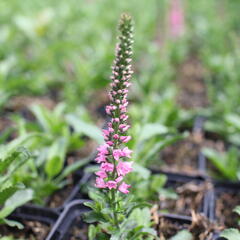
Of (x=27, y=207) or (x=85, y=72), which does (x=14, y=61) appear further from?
(x=27, y=207)

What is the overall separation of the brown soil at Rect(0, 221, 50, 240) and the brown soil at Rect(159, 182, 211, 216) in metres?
0.86

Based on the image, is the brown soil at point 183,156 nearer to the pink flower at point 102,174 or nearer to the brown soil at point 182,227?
the brown soil at point 182,227

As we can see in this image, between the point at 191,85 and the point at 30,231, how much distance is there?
3.51 m

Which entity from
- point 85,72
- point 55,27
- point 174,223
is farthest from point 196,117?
point 55,27

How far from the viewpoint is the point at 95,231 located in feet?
6.52

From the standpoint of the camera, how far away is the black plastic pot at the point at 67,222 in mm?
2166

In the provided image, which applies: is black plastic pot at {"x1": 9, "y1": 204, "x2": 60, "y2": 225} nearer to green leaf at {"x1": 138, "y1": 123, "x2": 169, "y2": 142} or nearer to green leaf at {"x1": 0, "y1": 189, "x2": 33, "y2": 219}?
green leaf at {"x1": 0, "y1": 189, "x2": 33, "y2": 219}

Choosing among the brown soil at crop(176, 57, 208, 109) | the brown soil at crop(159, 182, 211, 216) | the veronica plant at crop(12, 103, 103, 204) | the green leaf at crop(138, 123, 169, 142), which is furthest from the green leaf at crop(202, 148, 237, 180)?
the brown soil at crop(176, 57, 208, 109)

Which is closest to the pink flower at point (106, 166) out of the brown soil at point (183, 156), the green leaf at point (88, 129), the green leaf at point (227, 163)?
the green leaf at point (88, 129)

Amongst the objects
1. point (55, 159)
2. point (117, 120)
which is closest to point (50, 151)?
point (55, 159)

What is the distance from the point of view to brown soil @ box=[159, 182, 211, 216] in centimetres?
268

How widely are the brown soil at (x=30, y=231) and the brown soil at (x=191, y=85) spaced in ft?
8.99

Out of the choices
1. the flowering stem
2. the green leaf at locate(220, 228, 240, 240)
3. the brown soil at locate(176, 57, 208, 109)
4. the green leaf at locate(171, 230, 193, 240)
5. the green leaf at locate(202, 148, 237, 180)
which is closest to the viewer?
the flowering stem

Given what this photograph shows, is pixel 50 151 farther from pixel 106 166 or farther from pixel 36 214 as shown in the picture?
pixel 106 166
